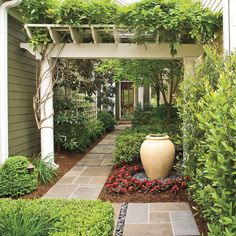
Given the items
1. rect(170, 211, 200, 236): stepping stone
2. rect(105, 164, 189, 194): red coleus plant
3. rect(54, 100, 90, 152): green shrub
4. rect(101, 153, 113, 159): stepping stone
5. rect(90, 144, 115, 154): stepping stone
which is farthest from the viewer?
rect(90, 144, 115, 154): stepping stone

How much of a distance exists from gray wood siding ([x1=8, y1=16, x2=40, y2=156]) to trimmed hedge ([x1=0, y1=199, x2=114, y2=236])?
10.4 feet

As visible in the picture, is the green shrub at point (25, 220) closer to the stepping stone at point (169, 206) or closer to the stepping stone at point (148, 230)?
the stepping stone at point (148, 230)

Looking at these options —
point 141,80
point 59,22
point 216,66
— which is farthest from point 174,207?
point 141,80

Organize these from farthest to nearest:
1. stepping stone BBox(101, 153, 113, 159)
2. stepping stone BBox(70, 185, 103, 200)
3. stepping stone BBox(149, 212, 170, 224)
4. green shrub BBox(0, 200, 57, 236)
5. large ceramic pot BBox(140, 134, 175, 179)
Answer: stepping stone BBox(101, 153, 113, 159) → large ceramic pot BBox(140, 134, 175, 179) → stepping stone BBox(70, 185, 103, 200) → stepping stone BBox(149, 212, 170, 224) → green shrub BBox(0, 200, 57, 236)

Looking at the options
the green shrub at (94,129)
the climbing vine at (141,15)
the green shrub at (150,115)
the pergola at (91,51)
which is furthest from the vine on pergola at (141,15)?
the green shrub at (94,129)

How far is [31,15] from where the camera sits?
5.57 m

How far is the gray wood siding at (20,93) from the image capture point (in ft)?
20.3

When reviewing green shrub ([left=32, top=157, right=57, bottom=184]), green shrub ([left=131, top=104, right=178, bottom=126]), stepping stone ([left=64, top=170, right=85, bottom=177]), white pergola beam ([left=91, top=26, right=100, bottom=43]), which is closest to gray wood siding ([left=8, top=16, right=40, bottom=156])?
green shrub ([left=32, top=157, right=57, bottom=184])

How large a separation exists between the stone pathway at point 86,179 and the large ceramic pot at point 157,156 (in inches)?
33.7

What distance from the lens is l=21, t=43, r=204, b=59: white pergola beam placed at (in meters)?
6.18

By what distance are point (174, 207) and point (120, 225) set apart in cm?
92

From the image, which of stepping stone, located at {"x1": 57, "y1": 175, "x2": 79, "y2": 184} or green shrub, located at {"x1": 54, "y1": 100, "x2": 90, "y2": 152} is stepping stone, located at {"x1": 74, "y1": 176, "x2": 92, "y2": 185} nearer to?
stepping stone, located at {"x1": 57, "y1": 175, "x2": 79, "y2": 184}

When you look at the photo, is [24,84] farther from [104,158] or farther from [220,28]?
[220,28]

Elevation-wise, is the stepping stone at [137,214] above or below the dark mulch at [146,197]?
below
